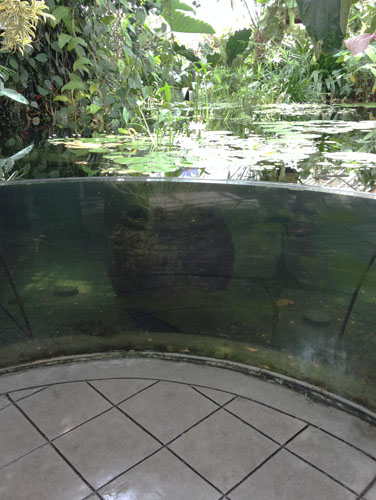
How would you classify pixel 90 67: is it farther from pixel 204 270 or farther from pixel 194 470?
pixel 194 470

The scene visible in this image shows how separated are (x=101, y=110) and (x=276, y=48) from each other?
3.16 m

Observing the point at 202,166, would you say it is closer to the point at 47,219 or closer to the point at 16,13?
the point at 47,219

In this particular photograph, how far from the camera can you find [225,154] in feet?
6.69

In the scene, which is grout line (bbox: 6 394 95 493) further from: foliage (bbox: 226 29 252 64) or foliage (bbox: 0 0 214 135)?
foliage (bbox: 226 29 252 64)

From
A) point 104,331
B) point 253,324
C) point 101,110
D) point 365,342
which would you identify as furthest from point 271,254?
point 101,110

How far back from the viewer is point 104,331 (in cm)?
165

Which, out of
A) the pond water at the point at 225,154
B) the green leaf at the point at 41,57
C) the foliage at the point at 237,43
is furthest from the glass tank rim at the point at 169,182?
the foliage at the point at 237,43

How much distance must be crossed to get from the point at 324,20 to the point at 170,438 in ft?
3.98

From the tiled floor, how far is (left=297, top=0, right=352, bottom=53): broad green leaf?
110 centimetres

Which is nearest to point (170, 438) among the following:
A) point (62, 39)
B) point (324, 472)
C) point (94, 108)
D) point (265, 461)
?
point (265, 461)

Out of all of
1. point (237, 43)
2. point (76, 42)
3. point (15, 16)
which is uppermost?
point (237, 43)

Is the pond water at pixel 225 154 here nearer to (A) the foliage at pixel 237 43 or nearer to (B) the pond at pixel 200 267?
(B) the pond at pixel 200 267

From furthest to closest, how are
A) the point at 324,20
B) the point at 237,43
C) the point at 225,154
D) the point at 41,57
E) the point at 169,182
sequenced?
the point at 237,43, the point at 41,57, the point at 225,154, the point at 169,182, the point at 324,20

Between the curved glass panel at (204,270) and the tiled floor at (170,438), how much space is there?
0.43 ft
